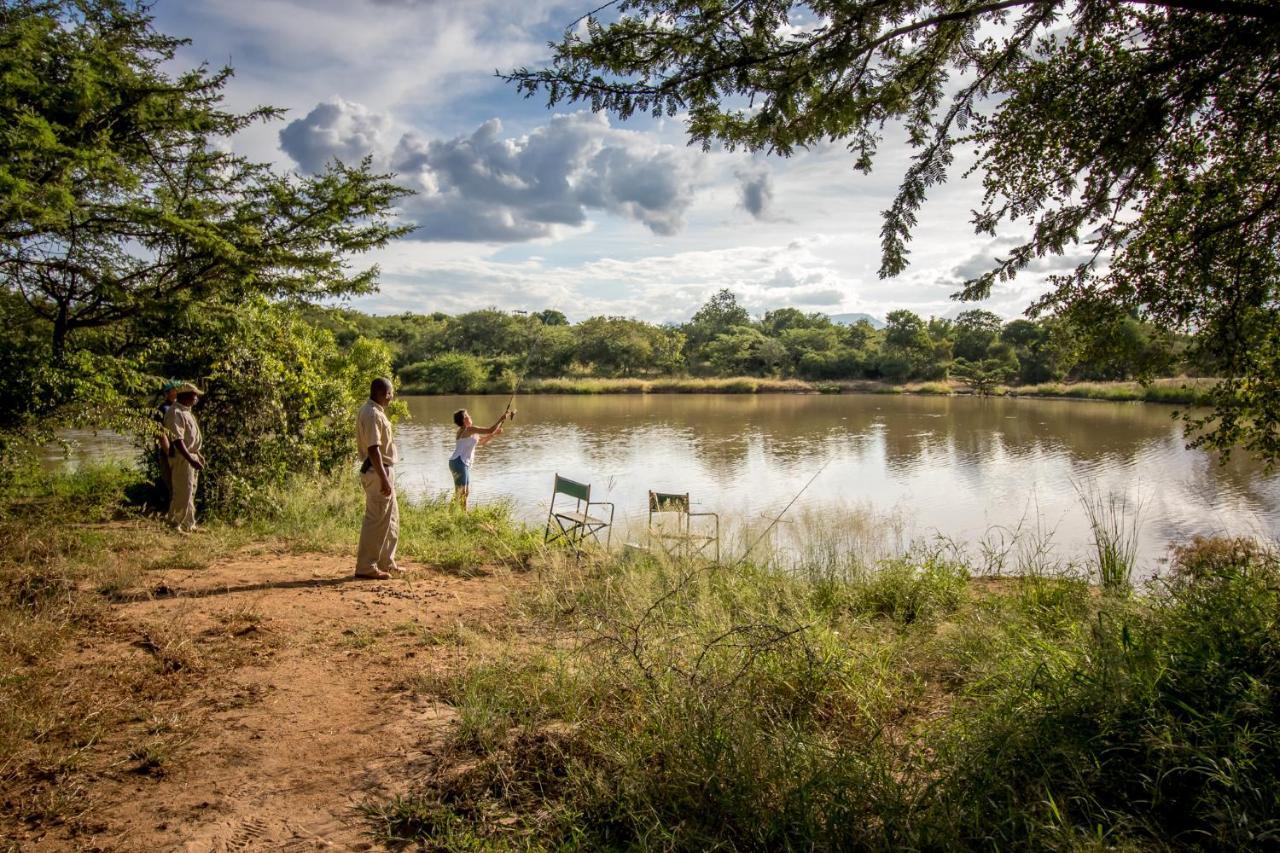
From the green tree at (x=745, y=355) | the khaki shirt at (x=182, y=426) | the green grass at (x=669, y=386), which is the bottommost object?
the khaki shirt at (x=182, y=426)

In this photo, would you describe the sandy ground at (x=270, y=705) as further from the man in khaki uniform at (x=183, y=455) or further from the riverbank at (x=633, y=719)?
the man in khaki uniform at (x=183, y=455)

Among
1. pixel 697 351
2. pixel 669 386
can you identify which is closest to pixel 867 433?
pixel 669 386

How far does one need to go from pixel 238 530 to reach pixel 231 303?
260 cm

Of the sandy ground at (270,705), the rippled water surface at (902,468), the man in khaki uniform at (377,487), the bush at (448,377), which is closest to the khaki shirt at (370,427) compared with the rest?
the man in khaki uniform at (377,487)

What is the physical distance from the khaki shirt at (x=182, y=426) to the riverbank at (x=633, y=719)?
2112 millimetres

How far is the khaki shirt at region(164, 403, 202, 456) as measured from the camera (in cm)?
730

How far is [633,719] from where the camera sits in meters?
3.16

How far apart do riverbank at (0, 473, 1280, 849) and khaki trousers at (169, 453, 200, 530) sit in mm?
2153

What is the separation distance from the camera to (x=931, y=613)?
5.50m

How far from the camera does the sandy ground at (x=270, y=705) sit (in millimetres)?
2623

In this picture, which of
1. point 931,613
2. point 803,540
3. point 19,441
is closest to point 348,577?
point 19,441

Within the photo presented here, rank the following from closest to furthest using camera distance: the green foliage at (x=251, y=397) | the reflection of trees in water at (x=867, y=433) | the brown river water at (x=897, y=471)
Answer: the green foliage at (x=251, y=397) → the brown river water at (x=897, y=471) → the reflection of trees in water at (x=867, y=433)

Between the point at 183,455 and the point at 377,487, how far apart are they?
2.92m

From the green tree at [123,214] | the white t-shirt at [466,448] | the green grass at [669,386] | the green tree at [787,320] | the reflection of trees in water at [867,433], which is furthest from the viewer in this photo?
the green tree at [787,320]
